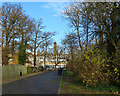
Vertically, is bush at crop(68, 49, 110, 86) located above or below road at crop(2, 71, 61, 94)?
above

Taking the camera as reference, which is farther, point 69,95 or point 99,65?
point 99,65

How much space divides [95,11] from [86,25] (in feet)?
15.5

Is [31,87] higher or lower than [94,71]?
lower

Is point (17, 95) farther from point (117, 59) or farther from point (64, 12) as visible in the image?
point (64, 12)

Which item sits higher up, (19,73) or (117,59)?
(117,59)

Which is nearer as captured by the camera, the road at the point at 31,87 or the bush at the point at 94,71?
the road at the point at 31,87

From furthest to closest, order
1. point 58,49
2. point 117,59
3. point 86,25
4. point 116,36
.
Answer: point 58,49 < point 86,25 < point 116,36 < point 117,59

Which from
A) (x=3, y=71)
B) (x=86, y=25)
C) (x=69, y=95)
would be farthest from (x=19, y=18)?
(x=69, y=95)

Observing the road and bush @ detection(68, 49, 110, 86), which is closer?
the road

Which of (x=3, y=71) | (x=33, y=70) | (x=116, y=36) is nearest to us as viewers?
(x=116, y=36)

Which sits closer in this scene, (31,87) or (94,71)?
(94,71)

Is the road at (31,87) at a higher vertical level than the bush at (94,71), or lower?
lower

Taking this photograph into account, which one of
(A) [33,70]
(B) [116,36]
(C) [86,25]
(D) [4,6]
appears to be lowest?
(A) [33,70]

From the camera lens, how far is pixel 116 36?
14.3 meters
